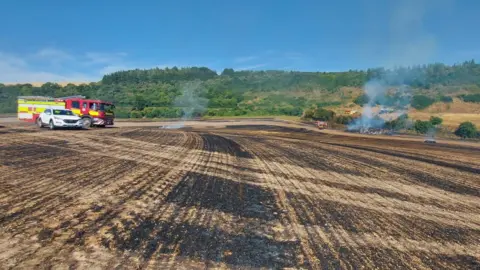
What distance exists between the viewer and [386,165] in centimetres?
1501

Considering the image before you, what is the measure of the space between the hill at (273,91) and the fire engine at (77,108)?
4124 cm

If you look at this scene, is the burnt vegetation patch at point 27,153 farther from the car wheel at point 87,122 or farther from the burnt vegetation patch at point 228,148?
the car wheel at point 87,122

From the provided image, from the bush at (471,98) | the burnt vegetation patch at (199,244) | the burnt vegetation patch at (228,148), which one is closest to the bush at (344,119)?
the burnt vegetation patch at (228,148)

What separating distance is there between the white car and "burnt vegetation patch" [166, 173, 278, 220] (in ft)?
59.9

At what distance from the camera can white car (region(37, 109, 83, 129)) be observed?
24625mm

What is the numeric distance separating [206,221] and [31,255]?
2719mm

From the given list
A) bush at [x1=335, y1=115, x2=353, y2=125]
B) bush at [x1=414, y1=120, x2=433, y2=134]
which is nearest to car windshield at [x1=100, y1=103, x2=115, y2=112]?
bush at [x1=335, y1=115, x2=353, y2=125]

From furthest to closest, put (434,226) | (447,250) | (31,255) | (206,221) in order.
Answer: (434,226) < (206,221) < (447,250) < (31,255)

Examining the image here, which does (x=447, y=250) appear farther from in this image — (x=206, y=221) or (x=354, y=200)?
(x=206, y=221)

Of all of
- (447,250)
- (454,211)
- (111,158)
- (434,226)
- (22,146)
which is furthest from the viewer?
(22,146)

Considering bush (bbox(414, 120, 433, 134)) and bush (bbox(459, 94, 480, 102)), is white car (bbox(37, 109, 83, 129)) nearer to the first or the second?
bush (bbox(414, 120, 433, 134))

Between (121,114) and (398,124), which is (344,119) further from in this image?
(121,114)

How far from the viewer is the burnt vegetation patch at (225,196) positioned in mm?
7141

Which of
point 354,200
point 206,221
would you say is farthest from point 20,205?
point 354,200
